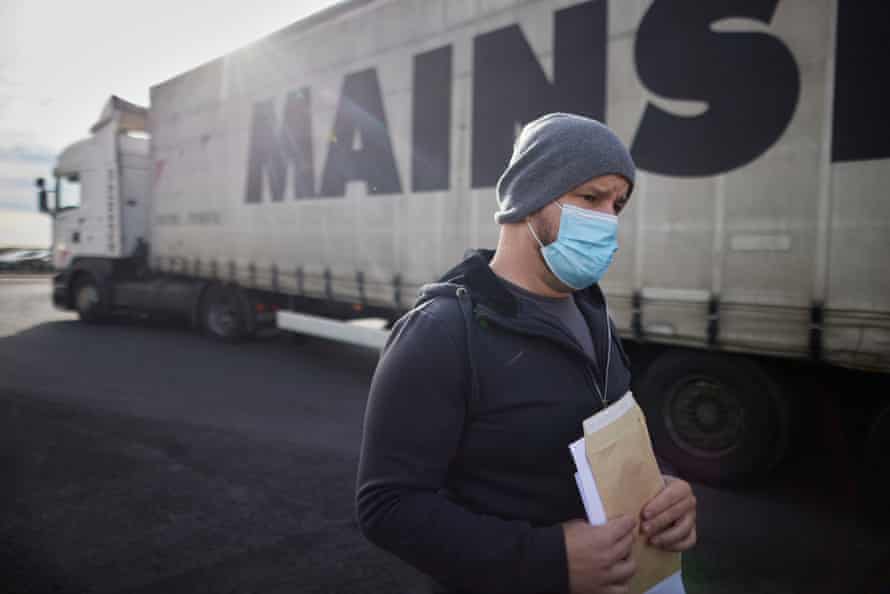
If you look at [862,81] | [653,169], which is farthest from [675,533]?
[653,169]

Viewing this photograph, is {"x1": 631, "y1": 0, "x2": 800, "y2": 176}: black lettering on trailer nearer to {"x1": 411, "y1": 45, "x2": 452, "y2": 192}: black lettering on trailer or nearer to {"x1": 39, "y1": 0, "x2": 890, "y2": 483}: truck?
{"x1": 39, "y1": 0, "x2": 890, "y2": 483}: truck

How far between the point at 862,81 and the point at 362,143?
459 centimetres

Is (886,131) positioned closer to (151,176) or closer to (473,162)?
(473,162)

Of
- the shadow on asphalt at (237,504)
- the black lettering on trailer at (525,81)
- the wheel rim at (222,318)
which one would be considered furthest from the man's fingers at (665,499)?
the wheel rim at (222,318)

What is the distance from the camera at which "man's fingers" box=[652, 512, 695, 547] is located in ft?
4.04

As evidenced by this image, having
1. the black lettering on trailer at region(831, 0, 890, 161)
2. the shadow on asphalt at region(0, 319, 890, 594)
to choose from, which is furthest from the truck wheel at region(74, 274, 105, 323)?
the black lettering on trailer at region(831, 0, 890, 161)

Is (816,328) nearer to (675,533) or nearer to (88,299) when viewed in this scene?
(675,533)

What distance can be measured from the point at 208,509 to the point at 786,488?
12.8 ft

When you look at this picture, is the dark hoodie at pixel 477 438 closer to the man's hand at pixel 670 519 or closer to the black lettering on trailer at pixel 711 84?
the man's hand at pixel 670 519

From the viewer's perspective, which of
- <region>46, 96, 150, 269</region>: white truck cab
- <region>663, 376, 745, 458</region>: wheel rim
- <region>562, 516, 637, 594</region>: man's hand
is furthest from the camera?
<region>46, 96, 150, 269</region>: white truck cab

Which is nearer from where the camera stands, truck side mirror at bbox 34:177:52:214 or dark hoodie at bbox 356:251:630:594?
dark hoodie at bbox 356:251:630:594

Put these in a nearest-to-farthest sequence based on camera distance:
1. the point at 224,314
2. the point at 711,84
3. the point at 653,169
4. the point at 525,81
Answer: the point at 711,84 < the point at 653,169 < the point at 525,81 < the point at 224,314

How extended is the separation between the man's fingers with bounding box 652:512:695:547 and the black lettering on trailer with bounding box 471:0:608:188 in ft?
12.2

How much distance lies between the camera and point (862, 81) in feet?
11.0
